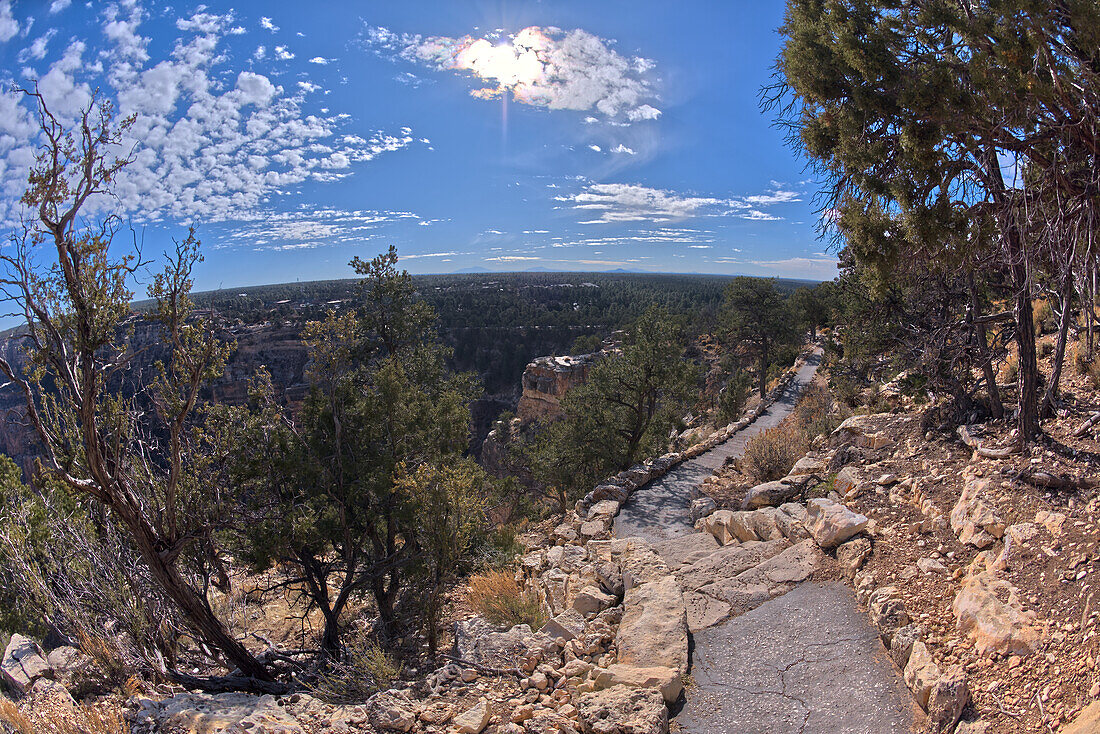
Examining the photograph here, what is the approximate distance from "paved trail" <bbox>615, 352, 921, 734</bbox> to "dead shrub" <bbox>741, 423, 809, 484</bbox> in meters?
4.89

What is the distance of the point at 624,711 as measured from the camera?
348cm

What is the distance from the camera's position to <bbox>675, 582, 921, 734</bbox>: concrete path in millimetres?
3463

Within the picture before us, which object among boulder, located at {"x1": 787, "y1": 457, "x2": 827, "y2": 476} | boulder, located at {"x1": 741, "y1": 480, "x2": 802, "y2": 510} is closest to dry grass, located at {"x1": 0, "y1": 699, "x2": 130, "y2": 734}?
boulder, located at {"x1": 741, "y1": 480, "x2": 802, "y2": 510}

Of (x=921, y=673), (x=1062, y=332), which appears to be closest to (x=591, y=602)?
(x=921, y=673)

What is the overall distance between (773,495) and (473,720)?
5.48 metres

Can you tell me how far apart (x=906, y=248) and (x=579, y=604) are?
5.06 m

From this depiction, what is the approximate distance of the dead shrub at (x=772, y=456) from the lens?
9.62 m

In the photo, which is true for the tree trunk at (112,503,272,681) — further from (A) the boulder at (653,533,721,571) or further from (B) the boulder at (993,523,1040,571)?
(B) the boulder at (993,523,1040,571)

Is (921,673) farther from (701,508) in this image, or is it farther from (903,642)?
(701,508)

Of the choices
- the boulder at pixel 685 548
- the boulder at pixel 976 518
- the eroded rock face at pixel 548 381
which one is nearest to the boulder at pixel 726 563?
the boulder at pixel 685 548

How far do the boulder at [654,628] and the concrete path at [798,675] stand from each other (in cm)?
23

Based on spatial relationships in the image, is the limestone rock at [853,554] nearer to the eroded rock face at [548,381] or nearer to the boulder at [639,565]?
the boulder at [639,565]

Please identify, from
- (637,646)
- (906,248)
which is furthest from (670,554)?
(906,248)

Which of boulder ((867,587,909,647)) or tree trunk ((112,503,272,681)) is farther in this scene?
tree trunk ((112,503,272,681))
